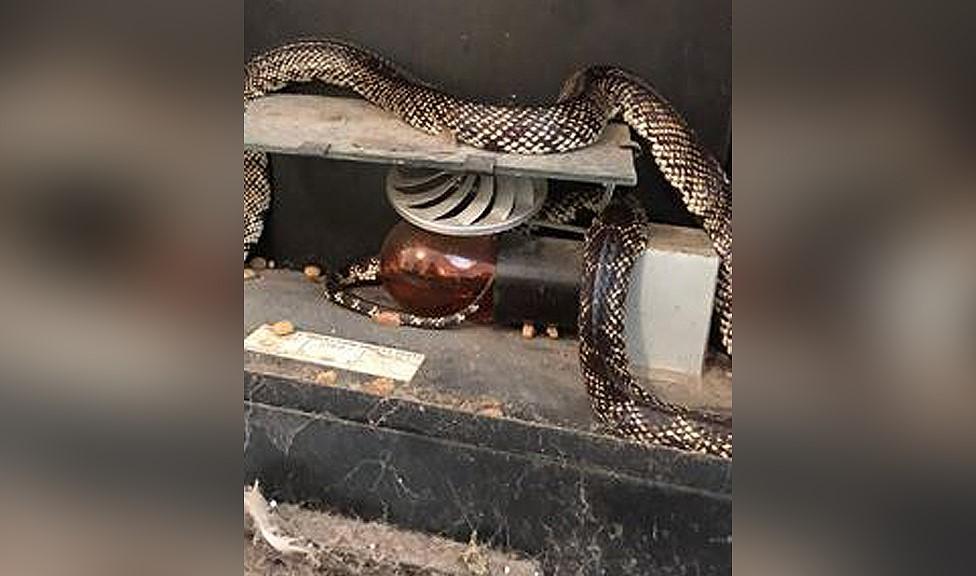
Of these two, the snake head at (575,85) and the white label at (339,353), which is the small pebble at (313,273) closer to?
the white label at (339,353)

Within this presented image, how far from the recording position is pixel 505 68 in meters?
1.93

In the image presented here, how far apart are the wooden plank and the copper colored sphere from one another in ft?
0.62

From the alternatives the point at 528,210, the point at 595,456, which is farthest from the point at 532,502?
the point at 528,210

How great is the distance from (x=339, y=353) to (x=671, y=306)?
570 millimetres

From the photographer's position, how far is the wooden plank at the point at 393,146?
1576 mm

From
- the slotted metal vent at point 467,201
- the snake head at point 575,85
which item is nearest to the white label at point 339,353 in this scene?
the slotted metal vent at point 467,201

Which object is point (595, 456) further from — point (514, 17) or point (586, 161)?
point (514, 17)

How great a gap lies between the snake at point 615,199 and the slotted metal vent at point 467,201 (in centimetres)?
11

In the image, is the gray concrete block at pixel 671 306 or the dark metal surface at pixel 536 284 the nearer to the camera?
the gray concrete block at pixel 671 306
